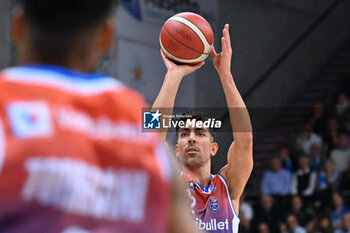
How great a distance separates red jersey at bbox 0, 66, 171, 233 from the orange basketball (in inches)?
105

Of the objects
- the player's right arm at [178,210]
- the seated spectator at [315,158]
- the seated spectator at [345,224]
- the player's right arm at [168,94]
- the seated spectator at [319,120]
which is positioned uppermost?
the seated spectator at [319,120]

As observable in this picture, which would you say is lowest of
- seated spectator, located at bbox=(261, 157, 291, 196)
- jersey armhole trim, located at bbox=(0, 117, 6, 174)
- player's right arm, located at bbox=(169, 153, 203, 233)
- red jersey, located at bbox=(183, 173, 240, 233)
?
player's right arm, located at bbox=(169, 153, 203, 233)

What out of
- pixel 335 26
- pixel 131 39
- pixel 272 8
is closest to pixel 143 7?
pixel 131 39

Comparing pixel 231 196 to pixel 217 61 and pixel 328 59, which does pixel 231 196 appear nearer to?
pixel 217 61

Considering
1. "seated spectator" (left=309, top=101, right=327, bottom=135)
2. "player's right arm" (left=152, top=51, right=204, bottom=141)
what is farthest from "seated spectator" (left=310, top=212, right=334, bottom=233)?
"player's right arm" (left=152, top=51, right=204, bottom=141)

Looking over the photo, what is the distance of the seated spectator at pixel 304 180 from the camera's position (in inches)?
379

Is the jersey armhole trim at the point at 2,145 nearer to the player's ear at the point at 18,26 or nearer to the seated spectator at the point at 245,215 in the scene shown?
the player's ear at the point at 18,26

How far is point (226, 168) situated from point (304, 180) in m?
5.89

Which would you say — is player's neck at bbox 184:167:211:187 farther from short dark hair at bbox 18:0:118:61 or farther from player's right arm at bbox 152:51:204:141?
short dark hair at bbox 18:0:118:61

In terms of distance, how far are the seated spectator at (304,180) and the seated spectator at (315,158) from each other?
99 millimetres

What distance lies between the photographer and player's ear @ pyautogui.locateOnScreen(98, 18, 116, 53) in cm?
118

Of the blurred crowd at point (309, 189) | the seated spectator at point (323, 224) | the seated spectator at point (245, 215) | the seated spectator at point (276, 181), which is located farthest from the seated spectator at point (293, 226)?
the seated spectator at point (276, 181)

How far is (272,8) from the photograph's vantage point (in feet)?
40.3

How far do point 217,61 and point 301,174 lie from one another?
6.44 metres
